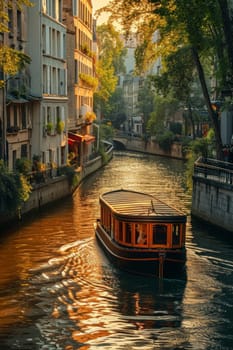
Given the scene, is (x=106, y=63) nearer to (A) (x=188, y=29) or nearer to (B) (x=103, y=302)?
(A) (x=188, y=29)

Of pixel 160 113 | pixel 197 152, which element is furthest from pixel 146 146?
pixel 197 152

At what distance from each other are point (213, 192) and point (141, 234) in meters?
13.2

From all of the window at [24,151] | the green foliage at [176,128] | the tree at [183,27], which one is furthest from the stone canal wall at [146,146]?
the tree at [183,27]

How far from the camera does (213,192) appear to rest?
143ft

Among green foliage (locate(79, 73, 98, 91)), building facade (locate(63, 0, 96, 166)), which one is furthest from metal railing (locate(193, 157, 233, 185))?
green foliage (locate(79, 73, 98, 91))

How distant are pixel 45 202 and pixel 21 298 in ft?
73.1

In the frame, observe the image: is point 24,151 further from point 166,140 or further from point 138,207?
point 166,140

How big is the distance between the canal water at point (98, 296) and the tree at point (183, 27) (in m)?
9.93

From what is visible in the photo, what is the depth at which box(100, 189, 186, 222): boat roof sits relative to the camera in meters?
31.4

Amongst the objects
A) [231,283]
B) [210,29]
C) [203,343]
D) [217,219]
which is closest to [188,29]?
[210,29]

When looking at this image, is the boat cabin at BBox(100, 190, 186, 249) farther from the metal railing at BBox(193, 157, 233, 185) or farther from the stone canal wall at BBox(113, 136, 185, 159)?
the stone canal wall at BBox(113, 136, 185, 159)

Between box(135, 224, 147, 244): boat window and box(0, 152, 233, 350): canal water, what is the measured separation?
1373 mm

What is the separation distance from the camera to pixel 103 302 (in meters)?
27.8

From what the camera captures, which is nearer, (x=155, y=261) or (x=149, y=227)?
(x=155, y=261)
